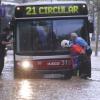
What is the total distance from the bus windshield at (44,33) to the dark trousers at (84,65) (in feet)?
3.29

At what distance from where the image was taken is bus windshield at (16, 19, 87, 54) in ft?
64.2

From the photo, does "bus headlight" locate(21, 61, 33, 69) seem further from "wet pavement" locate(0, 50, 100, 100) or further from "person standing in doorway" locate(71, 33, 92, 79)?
"wet pavement" locate(0, 50, 100, 100)

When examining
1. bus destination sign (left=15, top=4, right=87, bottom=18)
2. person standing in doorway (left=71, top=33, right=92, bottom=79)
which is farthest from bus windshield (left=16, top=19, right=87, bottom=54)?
person standing in doorway (left=71, top=33, right=92, bottom=79)

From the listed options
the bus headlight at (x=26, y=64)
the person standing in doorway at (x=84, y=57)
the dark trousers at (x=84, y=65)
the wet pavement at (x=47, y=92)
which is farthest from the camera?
the bus headlight at (x=26, y=64)

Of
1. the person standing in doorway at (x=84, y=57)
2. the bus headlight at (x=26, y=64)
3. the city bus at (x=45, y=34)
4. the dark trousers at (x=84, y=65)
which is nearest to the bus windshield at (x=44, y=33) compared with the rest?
the city bus at (x=45, y=34)

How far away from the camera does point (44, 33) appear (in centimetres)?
1973

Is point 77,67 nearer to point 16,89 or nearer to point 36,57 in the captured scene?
point 36,57

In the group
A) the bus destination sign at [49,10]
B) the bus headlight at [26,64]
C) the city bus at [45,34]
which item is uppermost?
the bus destination sign at [49,10]

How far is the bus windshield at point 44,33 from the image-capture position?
1958 centimetres

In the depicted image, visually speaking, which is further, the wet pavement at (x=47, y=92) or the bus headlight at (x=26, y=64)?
the bus headlight at (x=26, y=64)

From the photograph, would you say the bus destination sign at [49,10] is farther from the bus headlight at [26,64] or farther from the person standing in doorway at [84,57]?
the bus headlight at [26,64]

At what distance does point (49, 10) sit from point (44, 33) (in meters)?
0.80

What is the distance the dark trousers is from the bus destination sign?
1.64 m

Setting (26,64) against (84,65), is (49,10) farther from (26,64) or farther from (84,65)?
(84,65)
